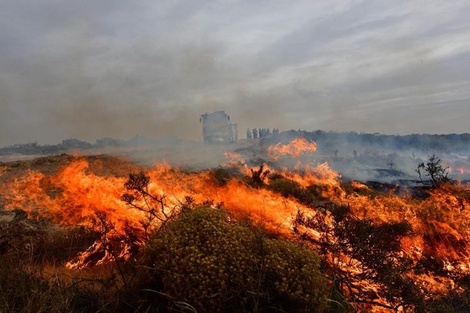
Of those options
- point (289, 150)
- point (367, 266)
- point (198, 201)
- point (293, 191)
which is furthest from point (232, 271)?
point (289, 150)

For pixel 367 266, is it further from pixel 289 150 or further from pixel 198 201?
pixel 289 150

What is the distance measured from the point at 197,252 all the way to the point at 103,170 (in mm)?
11528

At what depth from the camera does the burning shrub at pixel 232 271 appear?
150 inches

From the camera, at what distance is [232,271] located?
394 cm

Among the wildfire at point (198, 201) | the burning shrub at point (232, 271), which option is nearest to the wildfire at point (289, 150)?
the wildfire at point (198, 201)

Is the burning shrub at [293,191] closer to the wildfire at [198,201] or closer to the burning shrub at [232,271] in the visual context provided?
the wildfire at [198,201]

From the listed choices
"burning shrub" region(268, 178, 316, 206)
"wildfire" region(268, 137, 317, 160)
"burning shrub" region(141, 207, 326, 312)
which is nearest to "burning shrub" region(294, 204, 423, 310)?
"burning shrub" region(141, 207, 326, 312)

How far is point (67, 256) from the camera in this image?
26.7ft

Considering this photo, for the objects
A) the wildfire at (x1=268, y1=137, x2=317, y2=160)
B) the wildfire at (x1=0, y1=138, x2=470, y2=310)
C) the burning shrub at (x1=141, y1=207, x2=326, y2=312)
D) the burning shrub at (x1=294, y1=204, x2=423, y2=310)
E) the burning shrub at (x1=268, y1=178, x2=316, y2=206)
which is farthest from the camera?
the wildfire at (x1=268, y1=137, x2=317, y2=160)

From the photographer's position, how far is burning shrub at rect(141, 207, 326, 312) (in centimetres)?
381

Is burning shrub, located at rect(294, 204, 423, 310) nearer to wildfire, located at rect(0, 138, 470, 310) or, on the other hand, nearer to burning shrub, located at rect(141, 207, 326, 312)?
wildfire, located at rect(0, 138, 470, 310)

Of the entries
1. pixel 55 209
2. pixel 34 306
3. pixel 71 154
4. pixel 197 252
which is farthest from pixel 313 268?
pixel 71 154

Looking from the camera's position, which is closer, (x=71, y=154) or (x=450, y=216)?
(x=450, y=216)

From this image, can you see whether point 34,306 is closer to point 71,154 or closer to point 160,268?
point 160,268
